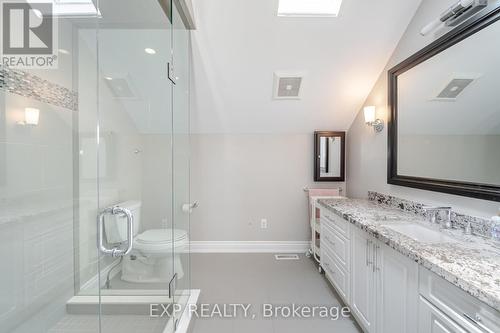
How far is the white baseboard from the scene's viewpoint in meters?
3.28

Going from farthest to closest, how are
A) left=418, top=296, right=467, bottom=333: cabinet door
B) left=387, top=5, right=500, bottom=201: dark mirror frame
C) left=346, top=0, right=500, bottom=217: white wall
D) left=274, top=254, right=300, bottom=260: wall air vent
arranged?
1. left=274, top=254, right=300, bottom=260: wall air vent
2. left=346, top=0, right=500, bottom=217: white wall
3. left=387, top=5, right=500, bottom=201: dark mirror frame
4. left=418, top=296, right=467, bottom=333: cabinet door

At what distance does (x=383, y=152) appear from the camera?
2.44 metres

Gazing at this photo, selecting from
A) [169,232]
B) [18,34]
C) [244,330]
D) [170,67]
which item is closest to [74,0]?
[18,34]

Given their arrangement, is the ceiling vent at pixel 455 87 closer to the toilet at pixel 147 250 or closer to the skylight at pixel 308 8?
the skylight at pixel 308 8

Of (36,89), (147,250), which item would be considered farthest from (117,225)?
(36,89)

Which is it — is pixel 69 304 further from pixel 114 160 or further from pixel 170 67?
pixel 170 67

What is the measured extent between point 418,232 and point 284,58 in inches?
73.4

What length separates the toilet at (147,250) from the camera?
6.74 ft

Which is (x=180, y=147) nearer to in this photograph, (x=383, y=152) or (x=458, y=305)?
(x=383, y=152)

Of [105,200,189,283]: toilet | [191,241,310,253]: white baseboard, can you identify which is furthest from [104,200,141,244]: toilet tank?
[191,241,310,253]: white baseboard

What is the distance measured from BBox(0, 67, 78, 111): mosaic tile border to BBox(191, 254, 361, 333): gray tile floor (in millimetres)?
1982

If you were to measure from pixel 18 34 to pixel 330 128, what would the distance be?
10.1 feet

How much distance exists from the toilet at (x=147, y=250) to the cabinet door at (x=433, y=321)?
1.74m

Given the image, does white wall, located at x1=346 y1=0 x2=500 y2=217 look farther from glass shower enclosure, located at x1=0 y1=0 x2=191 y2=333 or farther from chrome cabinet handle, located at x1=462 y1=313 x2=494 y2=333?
glass shower enclosure, located at x1=0 y1=0 x2=191 y2=333
